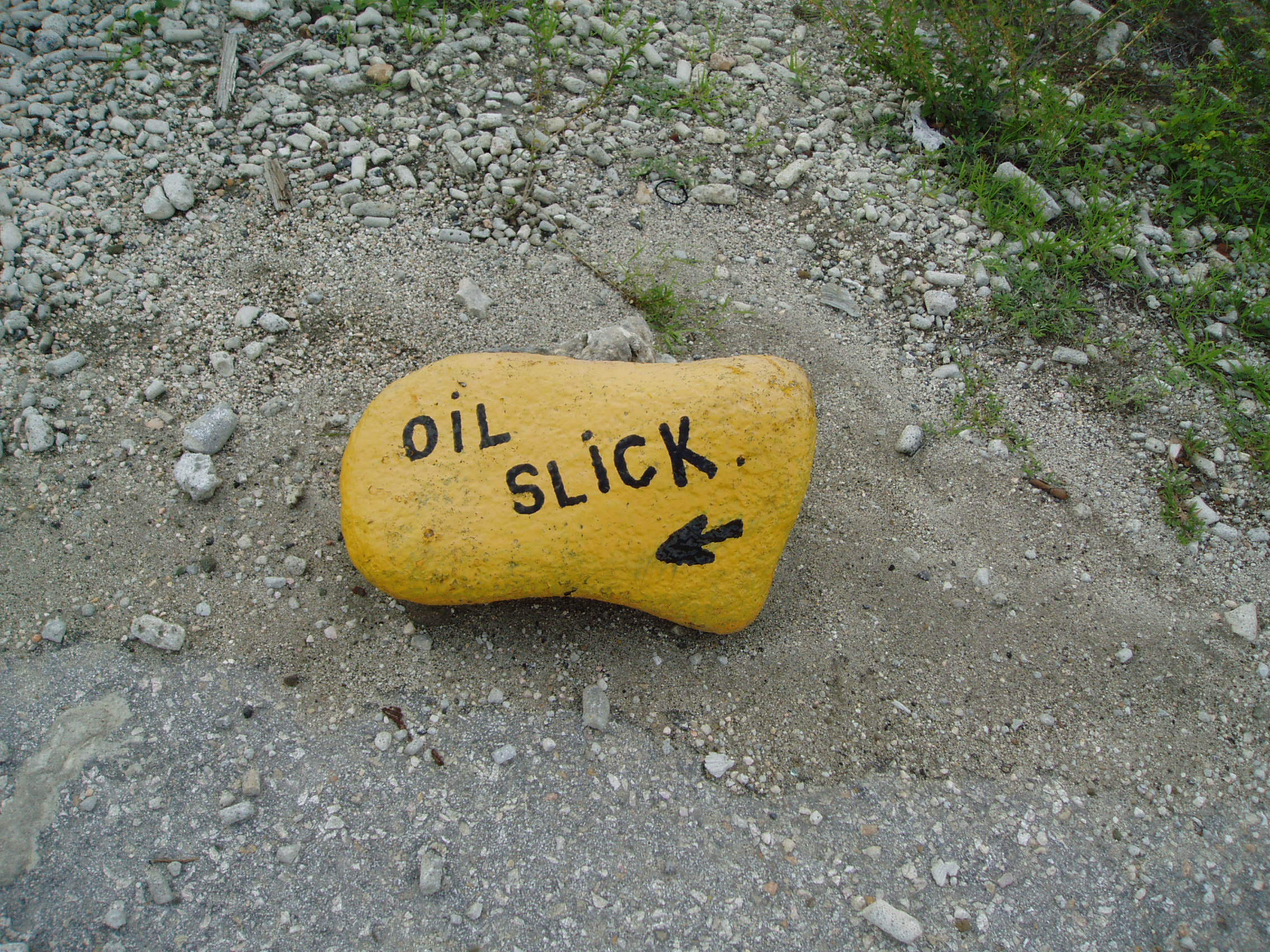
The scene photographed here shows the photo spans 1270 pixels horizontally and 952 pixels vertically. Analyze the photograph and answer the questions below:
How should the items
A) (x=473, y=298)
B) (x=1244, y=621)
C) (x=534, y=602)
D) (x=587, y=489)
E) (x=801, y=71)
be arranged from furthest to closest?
1. (x=801, y=71)
2. (x=473, y=298)
3. (x=1244, y=621)
4. (x=534, y=602)
5. (x=587, y=489)

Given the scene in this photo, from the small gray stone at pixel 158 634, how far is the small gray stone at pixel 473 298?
4.28ft

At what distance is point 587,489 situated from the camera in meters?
2.16

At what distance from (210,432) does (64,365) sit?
0.53 metres

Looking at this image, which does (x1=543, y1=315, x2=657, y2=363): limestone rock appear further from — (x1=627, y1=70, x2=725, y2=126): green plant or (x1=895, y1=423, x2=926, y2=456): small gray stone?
(x1=627, y1=70, x2=725, y2=126): green plant

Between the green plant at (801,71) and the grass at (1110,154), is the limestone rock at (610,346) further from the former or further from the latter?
the green plant at (801,71)

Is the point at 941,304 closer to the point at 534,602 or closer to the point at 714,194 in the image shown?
the point at 714,194

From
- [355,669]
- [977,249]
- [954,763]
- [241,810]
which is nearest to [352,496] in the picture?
[355,669]

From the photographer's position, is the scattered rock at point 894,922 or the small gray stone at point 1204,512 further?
the small gray stone at point 1204,512

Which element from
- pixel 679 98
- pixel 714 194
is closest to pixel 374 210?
pixel 714 194

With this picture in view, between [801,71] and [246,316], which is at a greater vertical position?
[801,71]

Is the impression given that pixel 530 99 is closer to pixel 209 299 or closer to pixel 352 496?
pixel 209 299

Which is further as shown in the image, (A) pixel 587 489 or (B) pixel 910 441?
(B) pixel 910 441

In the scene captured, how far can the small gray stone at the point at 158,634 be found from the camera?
7.36 ft

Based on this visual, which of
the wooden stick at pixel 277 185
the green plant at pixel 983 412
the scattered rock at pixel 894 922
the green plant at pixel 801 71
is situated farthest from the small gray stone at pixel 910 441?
the wooden stick at pixel 277 185
